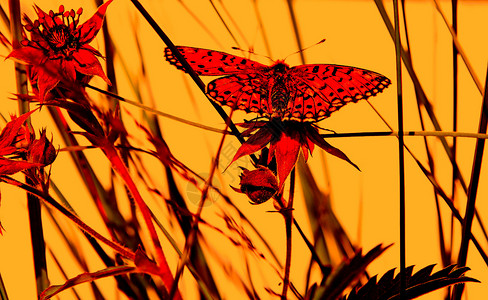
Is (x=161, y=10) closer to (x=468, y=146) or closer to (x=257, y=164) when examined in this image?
(x=257, y=164)

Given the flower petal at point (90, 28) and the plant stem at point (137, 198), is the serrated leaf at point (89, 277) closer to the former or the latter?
the plant stem at point (137, 198)

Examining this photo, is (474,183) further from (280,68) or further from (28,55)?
(28,55)

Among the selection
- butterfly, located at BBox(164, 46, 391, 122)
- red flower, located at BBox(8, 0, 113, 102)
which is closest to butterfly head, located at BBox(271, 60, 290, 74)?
butterfly, located at BBox(164, 46, 391, 122)

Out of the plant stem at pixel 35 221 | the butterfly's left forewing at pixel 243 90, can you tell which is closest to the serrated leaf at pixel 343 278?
the butterfly's left forewing at pixel 243 90

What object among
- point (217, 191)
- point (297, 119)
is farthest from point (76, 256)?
point (297, 119)

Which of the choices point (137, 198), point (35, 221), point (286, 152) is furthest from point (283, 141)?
point (35, 221)
